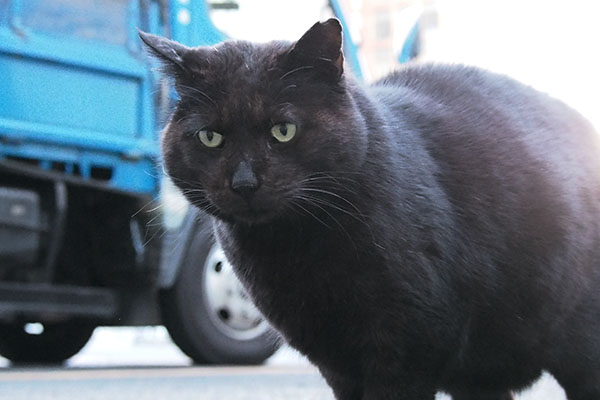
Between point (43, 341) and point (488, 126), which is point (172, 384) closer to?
point (43, 341)

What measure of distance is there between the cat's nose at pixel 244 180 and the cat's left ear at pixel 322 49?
0.98 ft

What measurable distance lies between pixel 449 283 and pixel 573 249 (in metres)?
0.45

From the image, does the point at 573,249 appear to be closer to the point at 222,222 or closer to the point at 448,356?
the point at 448,356

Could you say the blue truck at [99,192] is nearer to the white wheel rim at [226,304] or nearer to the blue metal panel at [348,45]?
the white wheel rim at [226,304]

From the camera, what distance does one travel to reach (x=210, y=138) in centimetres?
227

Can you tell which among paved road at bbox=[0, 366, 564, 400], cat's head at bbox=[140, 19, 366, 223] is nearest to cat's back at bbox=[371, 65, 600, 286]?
cat's head at bbox=[140, 19, 366, 223]

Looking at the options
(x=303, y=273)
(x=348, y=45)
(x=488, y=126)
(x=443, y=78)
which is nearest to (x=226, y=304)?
(x=348, y=45)

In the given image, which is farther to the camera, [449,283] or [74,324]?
[74,324]

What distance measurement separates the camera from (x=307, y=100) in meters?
2.26

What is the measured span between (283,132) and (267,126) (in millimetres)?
39

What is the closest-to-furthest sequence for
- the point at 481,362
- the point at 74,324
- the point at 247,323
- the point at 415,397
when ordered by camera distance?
the point at 415,397 → the point at 481,362 → the point at 247,323 → the point at 74,324

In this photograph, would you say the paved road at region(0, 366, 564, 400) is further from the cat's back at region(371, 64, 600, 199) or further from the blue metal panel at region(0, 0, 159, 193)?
the cat's back at region(371, 64, 600, 199)

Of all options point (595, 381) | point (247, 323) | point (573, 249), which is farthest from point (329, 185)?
point (247, 323)

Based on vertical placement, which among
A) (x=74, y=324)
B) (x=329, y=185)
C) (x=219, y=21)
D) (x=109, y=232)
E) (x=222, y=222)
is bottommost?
(x=74, y=324)
